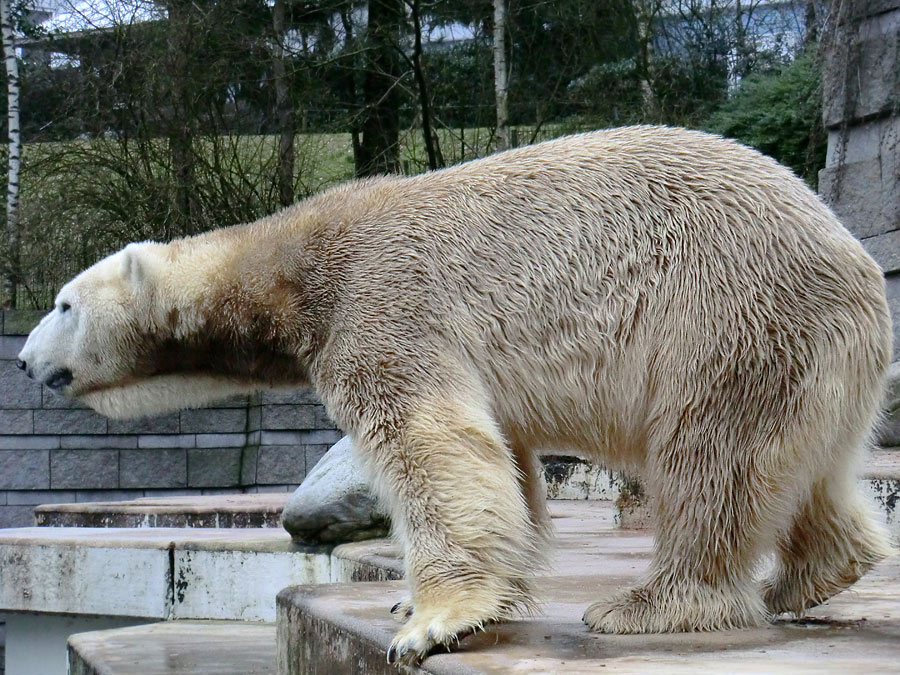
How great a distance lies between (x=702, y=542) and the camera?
2547 mm

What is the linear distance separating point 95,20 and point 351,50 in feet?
10.4

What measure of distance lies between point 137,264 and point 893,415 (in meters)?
4.45

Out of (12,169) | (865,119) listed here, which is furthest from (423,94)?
(865,119)

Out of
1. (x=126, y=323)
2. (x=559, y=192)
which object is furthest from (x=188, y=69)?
(x=559, y=192)

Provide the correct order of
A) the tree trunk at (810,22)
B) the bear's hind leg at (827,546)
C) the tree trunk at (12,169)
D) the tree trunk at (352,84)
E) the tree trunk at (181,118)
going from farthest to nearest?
the tree trunk at (352,84)
the tree trunk at (810,22)
the tree trunk at (181,118)
the tree trunk at (12,169)
the bear's hind leg at (827,546)

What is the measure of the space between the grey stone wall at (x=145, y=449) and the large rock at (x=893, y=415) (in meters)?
5.30

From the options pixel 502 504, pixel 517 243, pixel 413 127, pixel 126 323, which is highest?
pixel 413 127

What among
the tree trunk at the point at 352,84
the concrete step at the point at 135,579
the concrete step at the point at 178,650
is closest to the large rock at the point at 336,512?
the concrete step at the point at 135,579

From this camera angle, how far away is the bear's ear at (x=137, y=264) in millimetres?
3361

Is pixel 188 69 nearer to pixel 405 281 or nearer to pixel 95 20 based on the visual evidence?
pixel 95 20

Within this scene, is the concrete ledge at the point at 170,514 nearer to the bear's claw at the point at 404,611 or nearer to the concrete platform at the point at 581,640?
the concrete platform at the point at 581,640

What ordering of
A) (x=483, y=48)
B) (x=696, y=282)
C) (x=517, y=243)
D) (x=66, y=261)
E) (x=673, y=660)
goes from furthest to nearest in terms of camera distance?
(x=483, y=48) → (x=66, y=261) → (x=517, y=243) → (x=696, y=282) → (x=673, y=660)

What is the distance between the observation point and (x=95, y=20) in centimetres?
1350

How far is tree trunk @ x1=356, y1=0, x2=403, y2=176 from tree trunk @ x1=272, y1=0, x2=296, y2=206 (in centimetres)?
91
